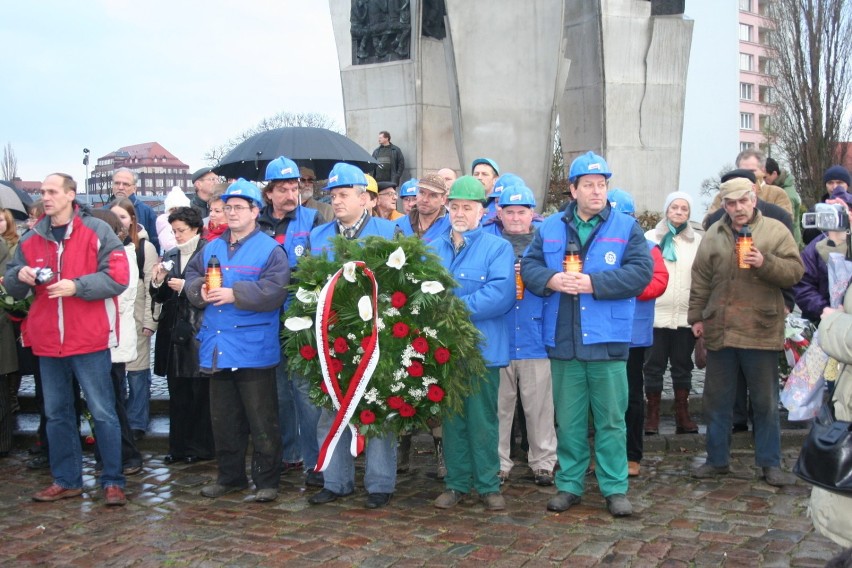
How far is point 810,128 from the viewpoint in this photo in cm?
3362

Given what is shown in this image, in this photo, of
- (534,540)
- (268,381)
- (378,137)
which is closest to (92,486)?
(268,381)

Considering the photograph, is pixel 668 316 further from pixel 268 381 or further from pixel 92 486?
pixel 92 486

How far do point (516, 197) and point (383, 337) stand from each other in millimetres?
1501

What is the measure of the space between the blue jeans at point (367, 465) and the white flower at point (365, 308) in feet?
2.62

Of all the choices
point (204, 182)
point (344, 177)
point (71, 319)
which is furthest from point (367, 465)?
point (204, 182)

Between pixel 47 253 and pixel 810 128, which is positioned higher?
pixel 810 128

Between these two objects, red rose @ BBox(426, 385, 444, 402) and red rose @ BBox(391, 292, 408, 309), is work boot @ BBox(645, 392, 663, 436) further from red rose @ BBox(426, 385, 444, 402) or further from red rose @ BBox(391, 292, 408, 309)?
red rose @ BBox(391, 292, 408, 309)

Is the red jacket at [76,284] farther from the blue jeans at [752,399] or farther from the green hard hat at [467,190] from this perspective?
the blue jeans at [752,399]

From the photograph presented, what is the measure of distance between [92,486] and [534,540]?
11.1ft

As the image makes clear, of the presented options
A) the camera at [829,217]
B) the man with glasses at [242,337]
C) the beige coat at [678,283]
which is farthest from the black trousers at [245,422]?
the camera at [829,217]

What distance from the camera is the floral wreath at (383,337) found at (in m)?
5.72

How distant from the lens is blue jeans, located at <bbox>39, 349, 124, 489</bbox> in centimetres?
642

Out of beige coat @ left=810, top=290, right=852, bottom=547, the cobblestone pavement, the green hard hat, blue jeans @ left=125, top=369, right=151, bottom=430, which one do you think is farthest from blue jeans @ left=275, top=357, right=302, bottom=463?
beige coat @ left=810, top=290, right=852, bottom=547

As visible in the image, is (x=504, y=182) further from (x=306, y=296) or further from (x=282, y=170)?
(x=306, y=296)
